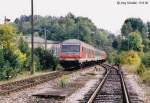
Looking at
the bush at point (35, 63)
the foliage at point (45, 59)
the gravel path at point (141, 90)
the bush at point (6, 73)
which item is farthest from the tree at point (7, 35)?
the gravel path at point (141, 90)

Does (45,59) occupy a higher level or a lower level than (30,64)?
higher

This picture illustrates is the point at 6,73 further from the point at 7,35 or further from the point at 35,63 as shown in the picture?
the point at 35,63

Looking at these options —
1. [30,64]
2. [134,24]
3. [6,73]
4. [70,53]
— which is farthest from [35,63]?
[134,24]

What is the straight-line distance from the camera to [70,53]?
1820 inches

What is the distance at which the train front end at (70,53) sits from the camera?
45.7 metres

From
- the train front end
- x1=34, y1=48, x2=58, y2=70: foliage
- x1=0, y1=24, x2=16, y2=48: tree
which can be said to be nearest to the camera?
x1=0, y1=24, x2=16, y2=48: tree

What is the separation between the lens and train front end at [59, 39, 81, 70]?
45656mm

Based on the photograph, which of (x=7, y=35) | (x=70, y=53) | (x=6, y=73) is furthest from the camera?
(x=70, y=53)

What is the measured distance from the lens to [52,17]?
185500 mm

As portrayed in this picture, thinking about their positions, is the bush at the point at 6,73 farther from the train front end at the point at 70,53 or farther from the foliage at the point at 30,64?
the train front end at the point at 70,53

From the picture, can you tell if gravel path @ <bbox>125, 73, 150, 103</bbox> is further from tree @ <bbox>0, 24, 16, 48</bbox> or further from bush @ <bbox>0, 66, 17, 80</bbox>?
tree @ <bbox>0, 24, 16, 48</bbox>

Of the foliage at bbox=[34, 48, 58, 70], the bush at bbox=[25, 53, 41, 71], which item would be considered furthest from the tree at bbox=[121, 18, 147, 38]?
the bush at bbox=[25, 53, 41, 71]

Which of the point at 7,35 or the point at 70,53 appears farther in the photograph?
the point at 70,53

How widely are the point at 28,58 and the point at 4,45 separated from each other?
Answer: 112 inches
